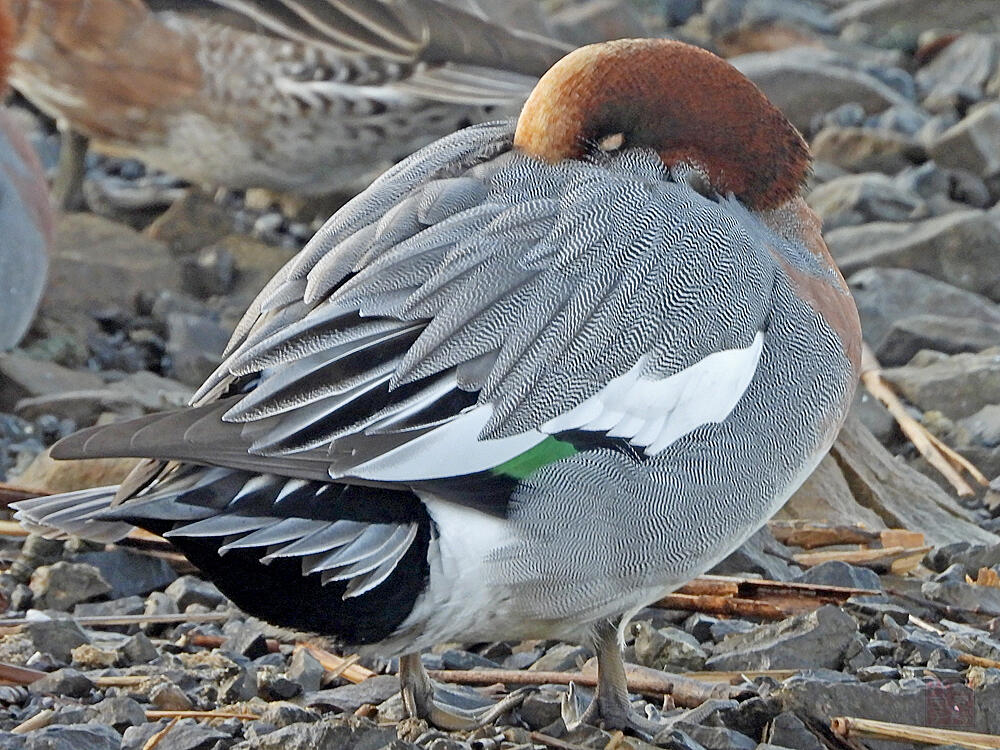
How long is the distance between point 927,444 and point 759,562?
3.74 feet

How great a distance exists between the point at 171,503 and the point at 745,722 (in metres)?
1.09

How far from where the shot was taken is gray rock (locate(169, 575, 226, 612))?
3.39 meters

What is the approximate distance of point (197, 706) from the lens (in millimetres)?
2904

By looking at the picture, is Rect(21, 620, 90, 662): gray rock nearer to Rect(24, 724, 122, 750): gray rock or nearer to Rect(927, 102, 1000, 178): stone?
Rect(24, 724, 122, 750): gray rock

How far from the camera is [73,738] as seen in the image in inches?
101

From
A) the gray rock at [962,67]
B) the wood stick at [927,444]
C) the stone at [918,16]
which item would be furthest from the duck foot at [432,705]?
the stone at [918,16]

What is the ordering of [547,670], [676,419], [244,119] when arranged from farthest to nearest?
1. [244,119]
2. [547,670]
3. [676,419]

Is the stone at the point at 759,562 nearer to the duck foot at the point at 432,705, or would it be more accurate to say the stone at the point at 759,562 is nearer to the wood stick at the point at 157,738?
Result: the duck foot at the point at 432,705

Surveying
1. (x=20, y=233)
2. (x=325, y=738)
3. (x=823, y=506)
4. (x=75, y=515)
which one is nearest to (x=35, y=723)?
(x=75, y=515)

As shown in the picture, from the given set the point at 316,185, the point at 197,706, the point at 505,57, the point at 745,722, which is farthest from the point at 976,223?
the point at 197,706

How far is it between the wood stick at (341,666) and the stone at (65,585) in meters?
0.49

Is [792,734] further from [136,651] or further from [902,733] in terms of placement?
[136,651]

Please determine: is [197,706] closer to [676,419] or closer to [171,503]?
[171,503]

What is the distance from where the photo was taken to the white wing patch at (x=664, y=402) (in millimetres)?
2570
